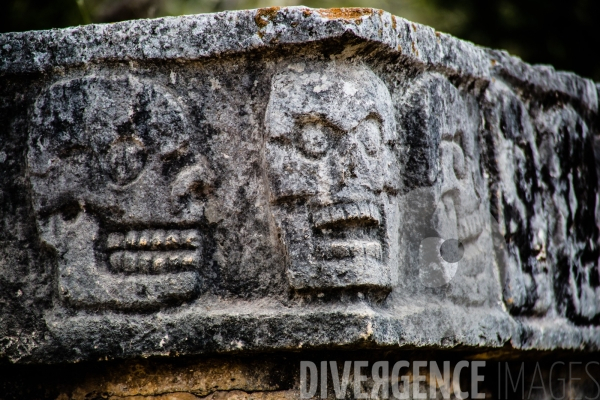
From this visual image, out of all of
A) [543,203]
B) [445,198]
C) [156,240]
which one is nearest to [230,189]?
[156,240]

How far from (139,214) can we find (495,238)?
1.24 m

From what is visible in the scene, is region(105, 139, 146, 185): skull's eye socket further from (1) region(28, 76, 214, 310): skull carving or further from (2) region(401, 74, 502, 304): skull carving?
(2) region(401, 74, 502, 304): skull carving

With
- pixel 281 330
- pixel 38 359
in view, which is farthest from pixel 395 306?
pixel 38 359

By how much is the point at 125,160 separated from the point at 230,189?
12.6 inches

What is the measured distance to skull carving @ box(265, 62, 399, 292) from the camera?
2.04 m

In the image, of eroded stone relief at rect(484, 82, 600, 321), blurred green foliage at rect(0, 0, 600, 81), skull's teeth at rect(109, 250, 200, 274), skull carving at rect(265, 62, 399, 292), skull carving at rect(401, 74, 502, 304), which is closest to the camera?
skull carving at rect(265, 62, 399, 292)

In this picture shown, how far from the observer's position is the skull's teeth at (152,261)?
2.15m

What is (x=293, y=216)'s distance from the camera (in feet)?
6.79

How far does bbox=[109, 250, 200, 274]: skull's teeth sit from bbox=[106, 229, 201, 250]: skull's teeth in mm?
18

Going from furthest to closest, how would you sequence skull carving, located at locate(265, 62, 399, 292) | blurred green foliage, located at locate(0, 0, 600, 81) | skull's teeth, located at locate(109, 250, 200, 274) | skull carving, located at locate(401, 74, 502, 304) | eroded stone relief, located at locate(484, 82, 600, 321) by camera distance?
blurred green foliage, located at locate(0, 0, 600, 81) < eroded stone relief, located at locate(484, 82, 600, 321) < skull carving, located at locate(401, 74, 502, 304) < skull's teeth, located at locate(109, 250, 200, 274) < skull carving, located at locate(265, 62, 399, 292)

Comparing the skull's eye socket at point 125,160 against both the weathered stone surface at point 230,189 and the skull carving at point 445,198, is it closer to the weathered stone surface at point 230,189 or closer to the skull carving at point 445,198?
the weathered stone surface at point 230,189

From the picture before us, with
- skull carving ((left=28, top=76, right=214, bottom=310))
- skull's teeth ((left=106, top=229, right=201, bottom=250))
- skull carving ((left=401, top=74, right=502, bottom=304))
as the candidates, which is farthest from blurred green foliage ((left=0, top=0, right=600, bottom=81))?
skull's teeth ((left=106, top=229, right=201, bottom=250))

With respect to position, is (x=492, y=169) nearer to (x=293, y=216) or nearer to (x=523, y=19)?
(x=293, y=216)

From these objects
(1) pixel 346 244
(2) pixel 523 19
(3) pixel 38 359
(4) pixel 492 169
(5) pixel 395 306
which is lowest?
(3) pixel 38 359
